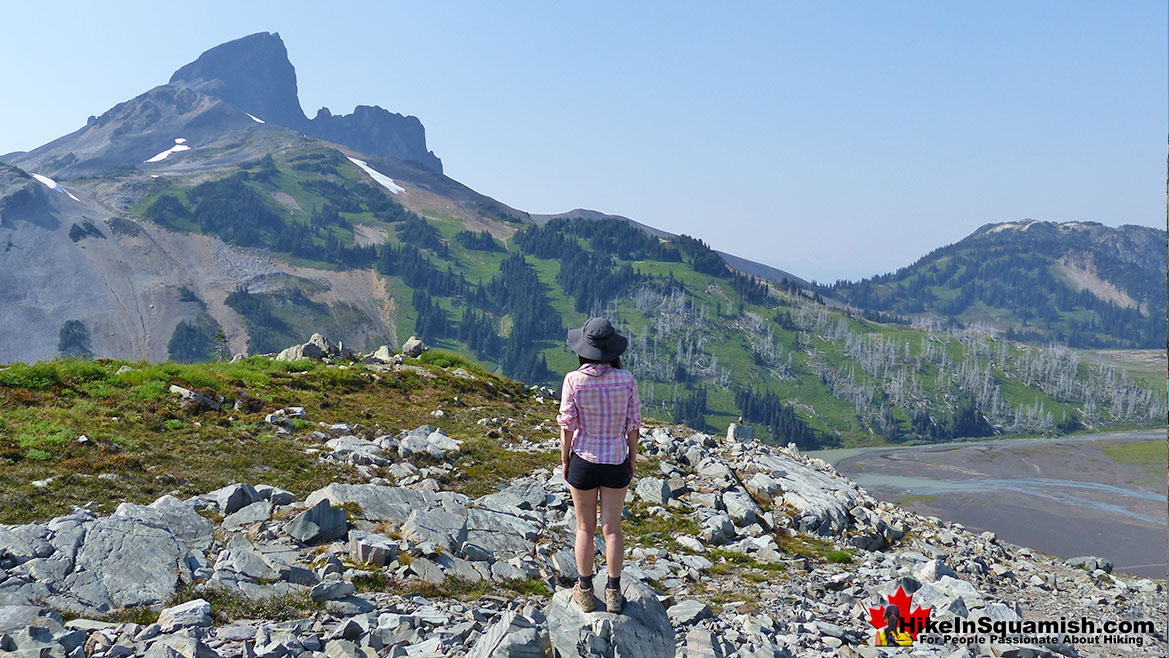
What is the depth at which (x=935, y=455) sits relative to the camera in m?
182

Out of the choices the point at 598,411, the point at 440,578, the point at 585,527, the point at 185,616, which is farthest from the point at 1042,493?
the point at 185,616

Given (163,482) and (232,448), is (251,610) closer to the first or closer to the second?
(163,482)

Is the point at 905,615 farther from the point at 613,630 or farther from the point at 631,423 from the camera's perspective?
the point at 631,423

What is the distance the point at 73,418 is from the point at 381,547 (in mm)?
13014

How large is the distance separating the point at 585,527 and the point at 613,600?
1.18 metres

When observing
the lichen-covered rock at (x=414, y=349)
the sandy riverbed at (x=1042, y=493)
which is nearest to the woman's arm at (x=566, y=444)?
the lichen-covered rock at (x=414, y=349)

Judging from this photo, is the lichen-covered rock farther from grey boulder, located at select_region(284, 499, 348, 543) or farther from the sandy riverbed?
the sandy riverbed

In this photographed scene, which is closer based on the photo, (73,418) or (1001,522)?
(73,418)

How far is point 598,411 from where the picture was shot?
882 cm

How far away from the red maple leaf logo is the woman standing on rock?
306 inches

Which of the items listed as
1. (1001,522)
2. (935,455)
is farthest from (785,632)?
(935,455)

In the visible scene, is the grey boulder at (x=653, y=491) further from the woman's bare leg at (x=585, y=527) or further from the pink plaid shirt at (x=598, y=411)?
the pink plaid shirt at (x=598, y=411)

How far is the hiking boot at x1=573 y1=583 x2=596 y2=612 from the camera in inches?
353

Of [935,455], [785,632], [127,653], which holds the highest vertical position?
[127,653]
